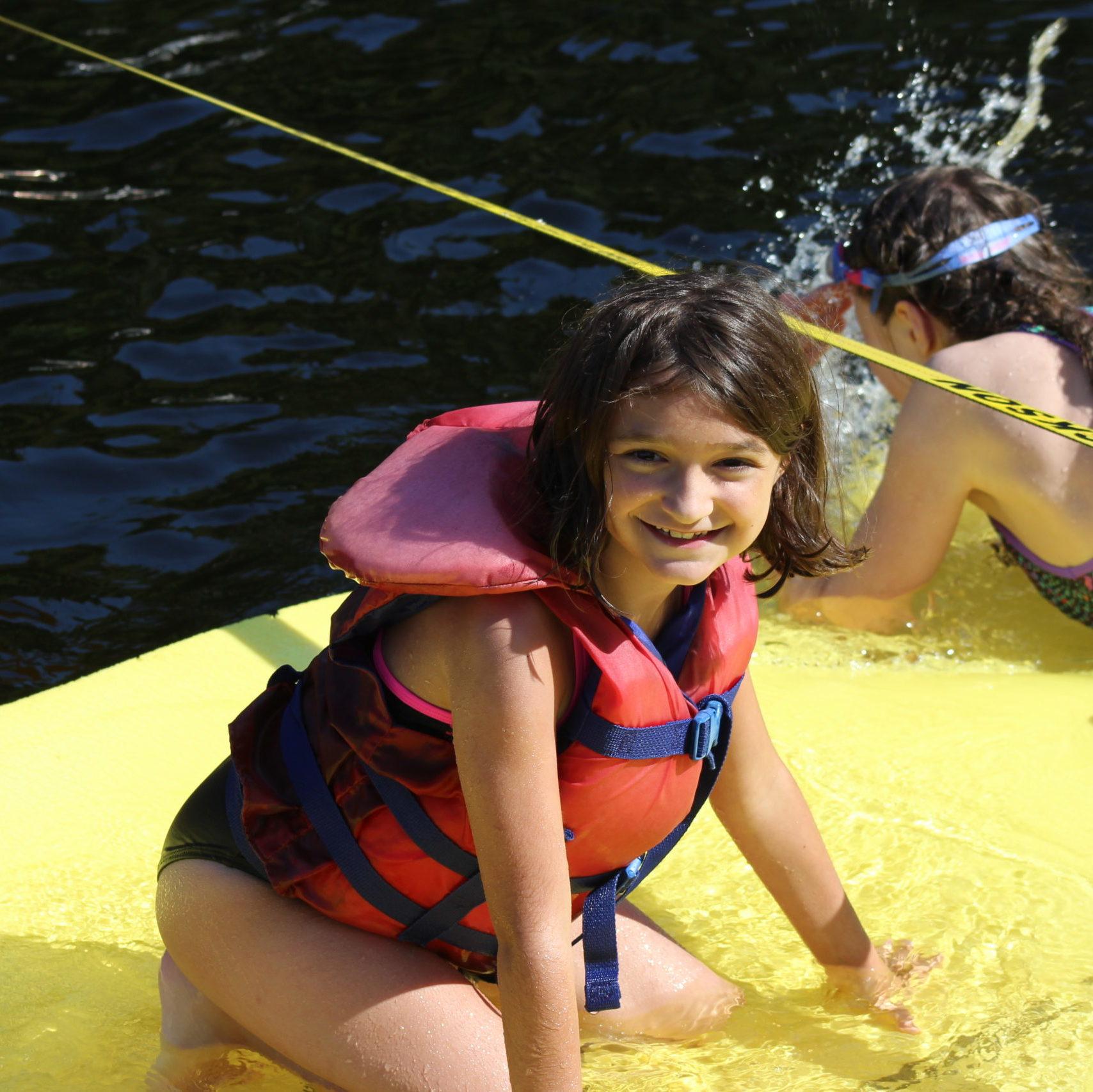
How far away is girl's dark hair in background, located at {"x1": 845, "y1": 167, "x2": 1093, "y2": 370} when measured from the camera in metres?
2.86

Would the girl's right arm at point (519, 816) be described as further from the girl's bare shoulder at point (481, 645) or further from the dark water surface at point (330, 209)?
the dark water surface at point (330, 209)

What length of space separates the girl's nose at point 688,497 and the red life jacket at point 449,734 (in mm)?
142

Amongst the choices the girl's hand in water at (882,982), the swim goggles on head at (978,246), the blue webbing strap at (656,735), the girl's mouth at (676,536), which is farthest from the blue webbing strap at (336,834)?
the swim goggles on head at (978,246)

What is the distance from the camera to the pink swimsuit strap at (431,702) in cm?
164

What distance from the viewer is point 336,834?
69.9 inches

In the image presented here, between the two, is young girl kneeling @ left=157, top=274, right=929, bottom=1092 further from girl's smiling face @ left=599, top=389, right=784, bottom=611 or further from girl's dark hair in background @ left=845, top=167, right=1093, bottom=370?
girl's dark hair in background @ left=845, top=167, right=1093, bottom=370

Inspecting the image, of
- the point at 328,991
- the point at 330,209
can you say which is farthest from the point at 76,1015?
the point at 330,209

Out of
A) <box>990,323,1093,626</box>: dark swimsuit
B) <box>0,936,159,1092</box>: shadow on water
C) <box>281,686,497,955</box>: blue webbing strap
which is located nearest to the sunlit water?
<box>0,936,159,1092</box>: shadow on water

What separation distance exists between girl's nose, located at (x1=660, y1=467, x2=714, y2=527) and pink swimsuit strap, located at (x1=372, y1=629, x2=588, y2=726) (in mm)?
176

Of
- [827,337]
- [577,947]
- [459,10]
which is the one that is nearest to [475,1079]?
[577,947]

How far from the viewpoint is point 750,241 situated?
4.99 meters

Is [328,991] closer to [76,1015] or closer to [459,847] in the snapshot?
[459,847]

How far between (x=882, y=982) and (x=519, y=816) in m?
Result: 0.80

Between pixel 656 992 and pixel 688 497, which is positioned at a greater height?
pixel 688 497
